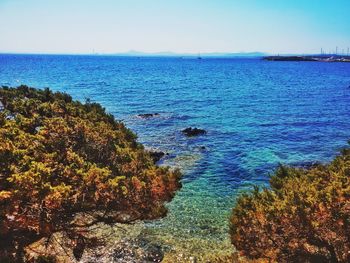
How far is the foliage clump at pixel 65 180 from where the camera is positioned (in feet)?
42.8

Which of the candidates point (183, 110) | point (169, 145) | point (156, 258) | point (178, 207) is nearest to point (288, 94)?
point (183, 110)

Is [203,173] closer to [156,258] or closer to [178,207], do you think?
[178,207]

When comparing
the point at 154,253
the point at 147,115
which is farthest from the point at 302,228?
the point at 147,115

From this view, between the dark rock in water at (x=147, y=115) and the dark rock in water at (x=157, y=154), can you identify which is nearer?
the dark rock in water at (x=157, y=154)

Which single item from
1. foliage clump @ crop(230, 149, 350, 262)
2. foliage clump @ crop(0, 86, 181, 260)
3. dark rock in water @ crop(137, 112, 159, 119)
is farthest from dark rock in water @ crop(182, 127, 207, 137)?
foliage clump @ crop(230, 149, 350, 262)

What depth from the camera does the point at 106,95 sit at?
88.6m

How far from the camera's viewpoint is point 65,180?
15.1 m

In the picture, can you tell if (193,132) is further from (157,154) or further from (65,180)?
(65,180)

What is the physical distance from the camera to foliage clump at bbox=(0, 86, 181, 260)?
13039 mm

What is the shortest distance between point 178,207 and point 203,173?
7920 millimetres

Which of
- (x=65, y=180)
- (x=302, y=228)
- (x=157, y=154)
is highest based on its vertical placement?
(x=65, y=180)

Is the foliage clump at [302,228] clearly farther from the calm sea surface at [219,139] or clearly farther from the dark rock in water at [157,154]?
the dark rock in water at [157,154]

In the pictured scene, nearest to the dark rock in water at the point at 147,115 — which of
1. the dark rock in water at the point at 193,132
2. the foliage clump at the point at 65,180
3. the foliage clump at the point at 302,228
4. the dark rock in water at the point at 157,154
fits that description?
the dark rock in water at the point at 193,132

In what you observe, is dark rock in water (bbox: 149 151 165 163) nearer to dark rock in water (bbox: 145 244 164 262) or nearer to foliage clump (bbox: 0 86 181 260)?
dark rock in water (bbox: 145 244 164 262)
